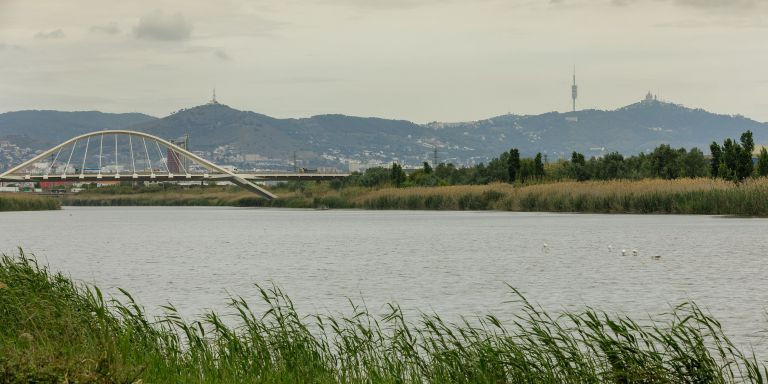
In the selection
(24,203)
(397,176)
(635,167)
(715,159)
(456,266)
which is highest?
(715,159)

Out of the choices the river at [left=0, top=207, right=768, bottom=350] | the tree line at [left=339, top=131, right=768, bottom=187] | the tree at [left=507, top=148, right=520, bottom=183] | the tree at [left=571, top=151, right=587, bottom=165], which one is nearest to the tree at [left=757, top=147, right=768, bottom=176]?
the tree line at [left=339, top=131, right=768, bottom=187]

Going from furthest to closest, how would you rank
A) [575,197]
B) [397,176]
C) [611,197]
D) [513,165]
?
[397,176], [513,165], [575,197], [611,197]

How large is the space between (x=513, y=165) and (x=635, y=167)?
10.9m

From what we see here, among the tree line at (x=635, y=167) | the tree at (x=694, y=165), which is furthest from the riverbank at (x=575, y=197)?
the tree at (x=694, y=165)

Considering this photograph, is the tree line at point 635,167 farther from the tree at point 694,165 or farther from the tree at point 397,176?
the tree at point 397,176

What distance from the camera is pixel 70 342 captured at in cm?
1317

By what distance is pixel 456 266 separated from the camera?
34.4 metres

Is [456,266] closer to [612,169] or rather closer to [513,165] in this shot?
[612,169]

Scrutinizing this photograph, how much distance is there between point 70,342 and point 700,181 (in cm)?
5474

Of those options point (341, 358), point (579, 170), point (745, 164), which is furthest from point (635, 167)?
point (341, 358)

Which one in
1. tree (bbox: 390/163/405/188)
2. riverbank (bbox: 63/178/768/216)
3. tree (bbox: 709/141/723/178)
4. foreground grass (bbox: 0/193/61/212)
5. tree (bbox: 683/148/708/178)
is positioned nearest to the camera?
riverbank (bbox: 63/178/768/216)

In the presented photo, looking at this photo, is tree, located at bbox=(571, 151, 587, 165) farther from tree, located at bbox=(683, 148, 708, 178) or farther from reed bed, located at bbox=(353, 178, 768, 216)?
tree, located at bbox=(683, 148, 708, 178)

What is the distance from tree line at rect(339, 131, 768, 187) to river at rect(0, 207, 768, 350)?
4273 mm

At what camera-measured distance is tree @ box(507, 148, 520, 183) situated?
3472 inches
